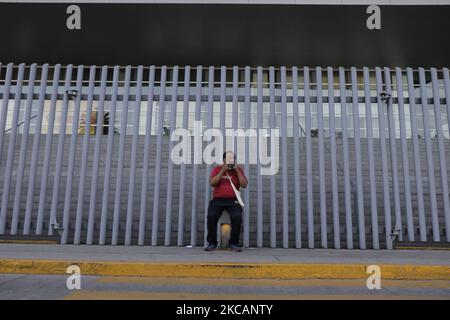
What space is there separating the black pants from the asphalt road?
1.82 metres

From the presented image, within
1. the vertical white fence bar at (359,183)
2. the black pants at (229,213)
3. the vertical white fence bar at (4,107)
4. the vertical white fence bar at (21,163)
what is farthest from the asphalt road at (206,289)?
the vertical white fence bar at (4,107)

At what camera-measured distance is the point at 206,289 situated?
3.67 meters

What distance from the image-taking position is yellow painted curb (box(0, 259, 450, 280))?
435 cm

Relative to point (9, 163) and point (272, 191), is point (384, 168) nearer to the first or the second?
point (272, 191)

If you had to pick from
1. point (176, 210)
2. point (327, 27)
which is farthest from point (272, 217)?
point (327, 27)

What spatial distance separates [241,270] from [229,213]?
1.76 metres

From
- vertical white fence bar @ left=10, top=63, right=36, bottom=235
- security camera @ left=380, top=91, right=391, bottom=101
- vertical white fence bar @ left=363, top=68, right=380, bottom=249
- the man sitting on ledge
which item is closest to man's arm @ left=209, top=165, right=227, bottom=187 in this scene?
the man sitting on ledge

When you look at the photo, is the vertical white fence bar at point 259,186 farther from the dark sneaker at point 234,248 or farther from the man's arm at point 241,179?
the dark sneaker at point 234,248

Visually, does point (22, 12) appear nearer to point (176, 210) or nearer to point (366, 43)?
point (176, 210)

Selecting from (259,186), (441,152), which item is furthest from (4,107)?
(441,152)

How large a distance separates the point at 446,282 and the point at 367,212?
3724mm

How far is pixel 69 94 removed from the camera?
7.04 meters

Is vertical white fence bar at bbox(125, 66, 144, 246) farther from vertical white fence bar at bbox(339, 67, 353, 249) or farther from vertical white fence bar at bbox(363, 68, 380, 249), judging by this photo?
vertical white fence bar at bbox(363, 68, 380, 249)

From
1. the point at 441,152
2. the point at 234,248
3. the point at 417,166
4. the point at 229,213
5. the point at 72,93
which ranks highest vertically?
the point at 72,93
